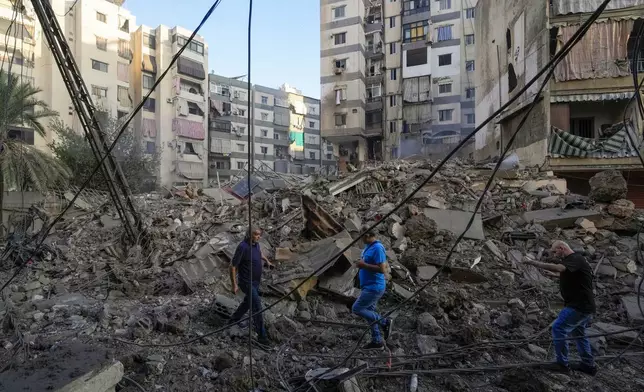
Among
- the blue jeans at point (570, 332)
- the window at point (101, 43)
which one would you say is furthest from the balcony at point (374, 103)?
the blue jeans at point (570, 332)

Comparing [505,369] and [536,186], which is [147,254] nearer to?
[505,369]

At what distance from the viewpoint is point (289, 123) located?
5112cm

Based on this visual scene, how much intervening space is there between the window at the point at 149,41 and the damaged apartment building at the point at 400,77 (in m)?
15.9

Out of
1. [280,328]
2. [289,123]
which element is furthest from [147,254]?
[289,123]

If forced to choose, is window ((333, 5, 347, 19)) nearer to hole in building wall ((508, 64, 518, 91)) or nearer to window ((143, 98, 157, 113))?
window ((143, 98, 157, 113))

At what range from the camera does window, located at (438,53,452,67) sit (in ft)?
109

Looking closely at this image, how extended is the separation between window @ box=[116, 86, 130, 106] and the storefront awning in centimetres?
430

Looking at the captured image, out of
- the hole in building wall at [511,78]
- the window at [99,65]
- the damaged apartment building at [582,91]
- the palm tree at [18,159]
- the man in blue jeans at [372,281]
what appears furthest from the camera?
the window at [99,65]

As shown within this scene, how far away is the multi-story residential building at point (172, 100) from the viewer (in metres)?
34.6

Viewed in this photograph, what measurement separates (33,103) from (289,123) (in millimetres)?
37962

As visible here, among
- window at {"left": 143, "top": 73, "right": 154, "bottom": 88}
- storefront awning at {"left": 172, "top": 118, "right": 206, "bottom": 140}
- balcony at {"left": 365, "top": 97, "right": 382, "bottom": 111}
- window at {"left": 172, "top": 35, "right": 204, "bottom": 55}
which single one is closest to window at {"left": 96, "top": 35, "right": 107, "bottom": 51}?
window at {"left": 143, "top": 73, "right": 154, "bottom": 88}

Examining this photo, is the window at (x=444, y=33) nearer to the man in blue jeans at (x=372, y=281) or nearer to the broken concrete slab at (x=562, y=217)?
the broken concrete slab at (x=562, y=217)

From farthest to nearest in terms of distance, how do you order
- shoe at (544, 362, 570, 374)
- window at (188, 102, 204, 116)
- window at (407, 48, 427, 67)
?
window at (188, 102, 204, 116)
window at (407, 48, 427, 67)
shoe at (544, 362, 570, 374)

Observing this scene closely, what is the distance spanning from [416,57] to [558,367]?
33.4 m
